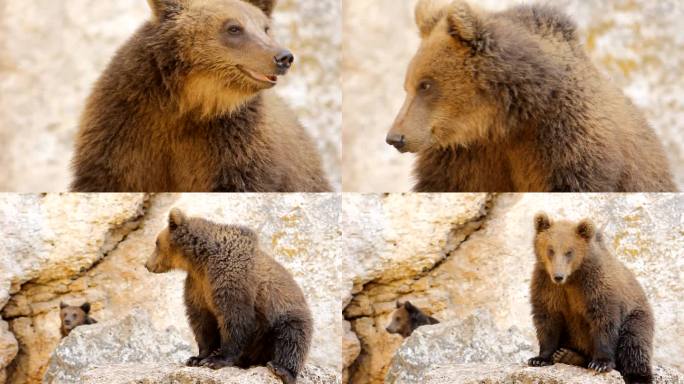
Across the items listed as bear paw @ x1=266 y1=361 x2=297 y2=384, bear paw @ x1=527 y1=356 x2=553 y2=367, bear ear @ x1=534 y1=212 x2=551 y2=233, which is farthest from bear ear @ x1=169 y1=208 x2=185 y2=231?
bear paw @ x1=527 y1=356 x2=553 y2=367

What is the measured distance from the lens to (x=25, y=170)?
4.92m

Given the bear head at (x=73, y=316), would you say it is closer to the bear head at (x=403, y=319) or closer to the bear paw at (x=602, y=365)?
the bear head at (x=403, y=319)

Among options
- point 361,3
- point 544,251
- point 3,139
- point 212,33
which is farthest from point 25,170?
point 544,251

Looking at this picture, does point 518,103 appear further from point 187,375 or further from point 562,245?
point 187,375

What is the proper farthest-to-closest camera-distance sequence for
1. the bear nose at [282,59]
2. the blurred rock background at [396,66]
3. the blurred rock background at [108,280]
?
the blurred rock background at [108,280]
the blurred rock background at [396,66]
the bear nose at [282,59]

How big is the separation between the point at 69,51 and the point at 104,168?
0.68 meters

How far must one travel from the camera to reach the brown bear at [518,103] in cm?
421

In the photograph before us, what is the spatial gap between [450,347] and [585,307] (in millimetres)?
730

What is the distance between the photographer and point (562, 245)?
15.4ft

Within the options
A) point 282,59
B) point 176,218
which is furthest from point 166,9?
point 176,218

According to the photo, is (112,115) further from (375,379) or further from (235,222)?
(375,379)

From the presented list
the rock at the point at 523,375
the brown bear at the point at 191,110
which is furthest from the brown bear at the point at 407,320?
the brown bear at the point at 191,110

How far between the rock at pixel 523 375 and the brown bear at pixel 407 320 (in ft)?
0.76

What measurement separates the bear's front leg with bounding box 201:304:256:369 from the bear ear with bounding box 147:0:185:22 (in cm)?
133
